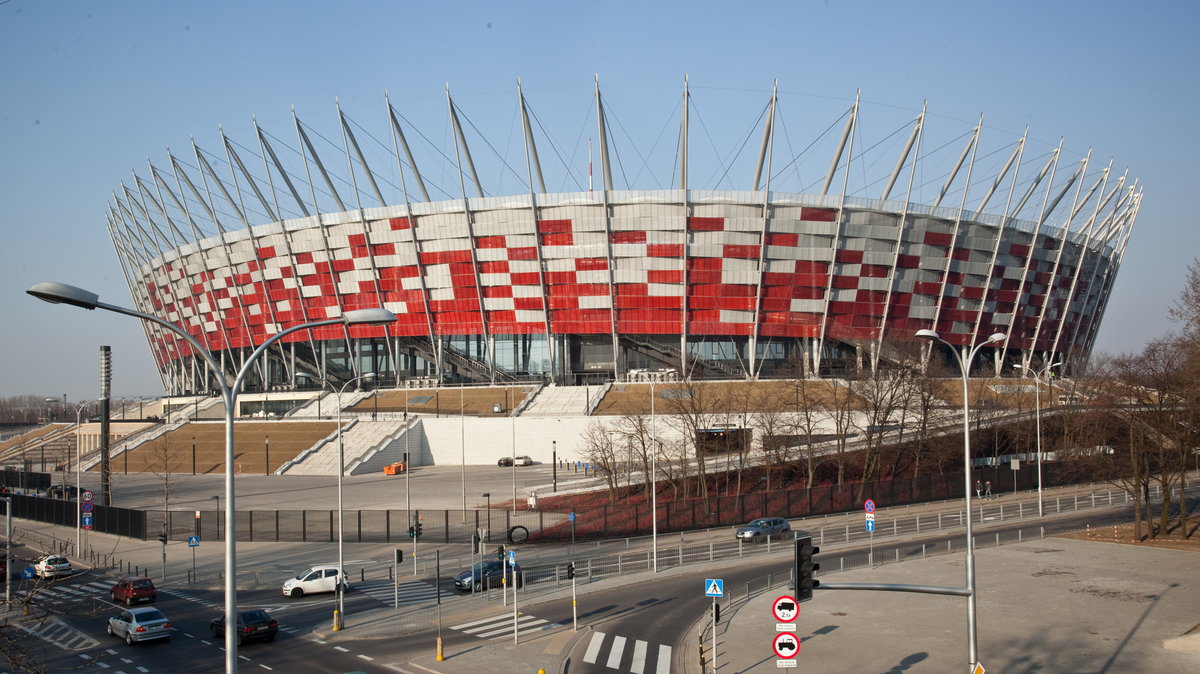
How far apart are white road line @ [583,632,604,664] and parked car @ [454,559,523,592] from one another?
8159 millimetres

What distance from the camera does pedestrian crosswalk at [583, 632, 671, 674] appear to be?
24.2 m

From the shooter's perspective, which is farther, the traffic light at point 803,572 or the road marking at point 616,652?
the road marking at point 616,652

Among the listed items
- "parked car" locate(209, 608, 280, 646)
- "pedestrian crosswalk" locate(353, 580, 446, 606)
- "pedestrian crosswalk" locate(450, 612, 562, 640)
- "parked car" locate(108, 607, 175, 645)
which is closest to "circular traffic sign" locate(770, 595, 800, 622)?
"pedestrian crosswalk" locate(450, 612, 562, 640)

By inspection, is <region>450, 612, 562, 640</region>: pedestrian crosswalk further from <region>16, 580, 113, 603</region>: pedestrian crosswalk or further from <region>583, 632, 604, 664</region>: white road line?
<region>16, 580, 113, 603</region>: pedestrian crosswalk

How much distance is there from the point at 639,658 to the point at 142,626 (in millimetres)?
15104

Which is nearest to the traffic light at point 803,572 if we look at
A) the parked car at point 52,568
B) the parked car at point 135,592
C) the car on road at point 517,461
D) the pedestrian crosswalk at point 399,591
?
the pedestrian crosswalk at point 399,591

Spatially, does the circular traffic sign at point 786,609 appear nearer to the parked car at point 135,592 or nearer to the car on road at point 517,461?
the parked car at point 135,592

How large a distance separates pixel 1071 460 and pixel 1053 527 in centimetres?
1682

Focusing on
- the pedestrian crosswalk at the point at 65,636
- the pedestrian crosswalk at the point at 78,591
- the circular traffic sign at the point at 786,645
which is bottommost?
the pedestrian crosswalk at the point at 78,591

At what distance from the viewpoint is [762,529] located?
45750 millimetres

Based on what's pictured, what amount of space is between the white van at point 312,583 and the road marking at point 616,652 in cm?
1281

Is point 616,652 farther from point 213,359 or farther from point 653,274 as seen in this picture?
point 653,274

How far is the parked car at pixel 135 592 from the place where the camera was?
34125mm

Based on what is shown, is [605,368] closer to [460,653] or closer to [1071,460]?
[1071,460]
